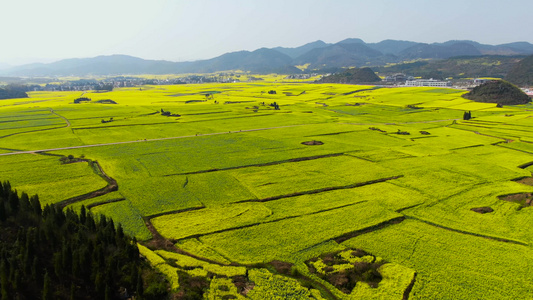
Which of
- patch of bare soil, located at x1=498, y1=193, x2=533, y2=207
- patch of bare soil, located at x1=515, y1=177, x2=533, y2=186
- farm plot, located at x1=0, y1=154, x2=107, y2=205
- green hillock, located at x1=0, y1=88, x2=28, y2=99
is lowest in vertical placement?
patch of bare soil, located at x1=498, y1=193, x2=533, y2=207

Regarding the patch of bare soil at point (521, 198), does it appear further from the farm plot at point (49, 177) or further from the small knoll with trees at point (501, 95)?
the small knoll with trees at point (501, 95)

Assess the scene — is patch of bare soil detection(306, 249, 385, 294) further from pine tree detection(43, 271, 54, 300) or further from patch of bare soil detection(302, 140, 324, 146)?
patch of bare soil detection(302, 140, 324, 146)

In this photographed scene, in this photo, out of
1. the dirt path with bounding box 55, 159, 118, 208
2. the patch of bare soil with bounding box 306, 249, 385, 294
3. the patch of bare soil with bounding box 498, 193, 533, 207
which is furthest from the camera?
the patch of bare soil with bounding box 498, 193, 533, 207

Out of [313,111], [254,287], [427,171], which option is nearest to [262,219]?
[254,287]

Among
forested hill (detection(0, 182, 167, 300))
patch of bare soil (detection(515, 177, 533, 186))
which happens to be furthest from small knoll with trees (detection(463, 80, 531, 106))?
forested hill (detection(0, 182, 167, 300))

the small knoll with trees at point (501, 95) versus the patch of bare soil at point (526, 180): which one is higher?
the small knoll with trees at point (501, 95)

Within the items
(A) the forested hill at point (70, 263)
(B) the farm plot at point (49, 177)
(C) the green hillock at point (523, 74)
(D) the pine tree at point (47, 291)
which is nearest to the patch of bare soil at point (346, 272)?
(A) the forested hill at point (70, 263)

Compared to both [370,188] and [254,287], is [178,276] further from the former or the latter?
[370,188]
